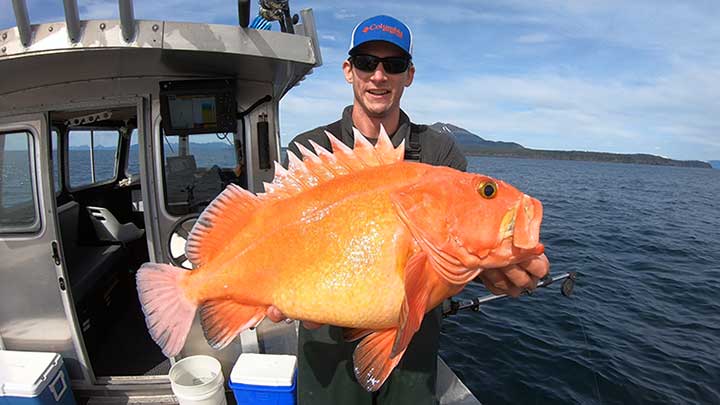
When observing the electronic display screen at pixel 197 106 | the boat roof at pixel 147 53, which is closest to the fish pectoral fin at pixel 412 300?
the boat roof at pixel 147 53

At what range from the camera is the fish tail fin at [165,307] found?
170 centimetres

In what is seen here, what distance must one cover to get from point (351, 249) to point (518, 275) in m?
0.79

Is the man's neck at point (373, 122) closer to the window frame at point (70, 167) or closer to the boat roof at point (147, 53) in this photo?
the boat roof at point (147, 53)

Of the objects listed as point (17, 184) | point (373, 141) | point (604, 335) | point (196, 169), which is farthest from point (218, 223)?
point (604, 335)

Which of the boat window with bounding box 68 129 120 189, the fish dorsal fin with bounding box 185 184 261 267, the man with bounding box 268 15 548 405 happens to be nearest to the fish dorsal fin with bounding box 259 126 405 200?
the fish dorsal fin with bounding box 185 184 261 267

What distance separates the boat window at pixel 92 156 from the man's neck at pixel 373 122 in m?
6.97

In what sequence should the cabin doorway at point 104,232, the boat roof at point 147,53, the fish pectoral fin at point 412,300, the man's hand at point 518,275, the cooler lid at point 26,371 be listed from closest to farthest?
1. the fish pectoral fin at point 412,300
2. the man's hand at point 518,275
3. the boat roof at point 147,53
4. the cooler lid at point 26,371
5. the cabin doorway at point 104,232

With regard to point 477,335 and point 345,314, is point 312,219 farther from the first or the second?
point 477,335

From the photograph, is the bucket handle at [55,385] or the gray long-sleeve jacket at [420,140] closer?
the gray long-sleeve jacket at [420,140]

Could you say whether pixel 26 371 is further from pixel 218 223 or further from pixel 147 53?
pixel 218 223

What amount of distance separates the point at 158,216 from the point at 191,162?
2.49 feet

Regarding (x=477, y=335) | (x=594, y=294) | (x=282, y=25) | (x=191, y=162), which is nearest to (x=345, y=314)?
(x=282, y=25)

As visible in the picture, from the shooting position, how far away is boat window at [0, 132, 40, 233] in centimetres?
403

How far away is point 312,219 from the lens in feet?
5.56
